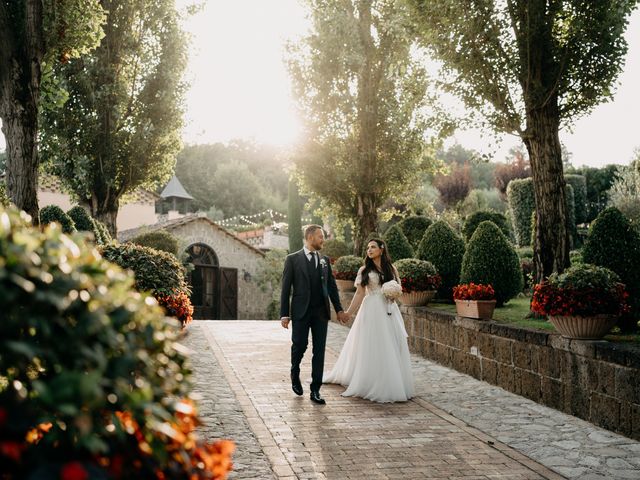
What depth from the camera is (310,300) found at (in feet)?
25.2

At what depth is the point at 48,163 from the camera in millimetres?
19344

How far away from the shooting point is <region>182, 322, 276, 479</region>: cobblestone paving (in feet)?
16.8

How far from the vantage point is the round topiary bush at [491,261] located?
1052 centimetres

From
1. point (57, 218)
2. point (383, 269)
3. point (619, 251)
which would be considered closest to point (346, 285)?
point (57, 218)

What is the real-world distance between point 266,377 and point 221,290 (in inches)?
828

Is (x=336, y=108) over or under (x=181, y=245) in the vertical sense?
over

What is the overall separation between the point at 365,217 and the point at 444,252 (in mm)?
6031

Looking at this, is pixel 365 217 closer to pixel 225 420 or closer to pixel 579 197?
pixel 225 420

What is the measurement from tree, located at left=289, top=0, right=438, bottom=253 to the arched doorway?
40.1 ft

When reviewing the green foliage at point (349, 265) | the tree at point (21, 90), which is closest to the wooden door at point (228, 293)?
the green foliage at point (349, 265)

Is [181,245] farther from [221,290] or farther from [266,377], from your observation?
[266,377]

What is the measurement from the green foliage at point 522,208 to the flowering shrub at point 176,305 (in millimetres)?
17013

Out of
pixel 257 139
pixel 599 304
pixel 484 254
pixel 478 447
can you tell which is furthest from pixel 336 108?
pixel 257 139

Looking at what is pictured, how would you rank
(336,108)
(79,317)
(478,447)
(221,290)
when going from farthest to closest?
(221,290)
(336,108)
(478,447)
(79,317)
